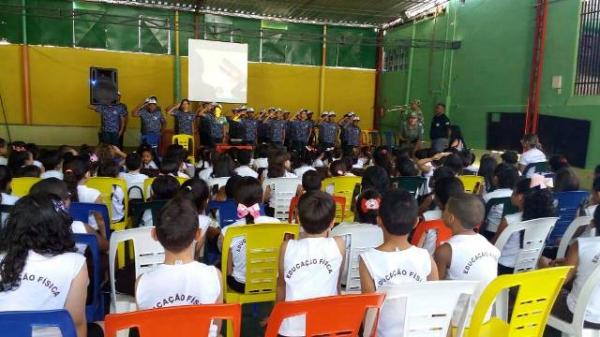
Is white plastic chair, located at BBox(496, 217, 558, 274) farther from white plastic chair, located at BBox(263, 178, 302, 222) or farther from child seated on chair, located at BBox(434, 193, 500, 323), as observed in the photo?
white plastic chair, located at BBox(263, 178, 302, 222)

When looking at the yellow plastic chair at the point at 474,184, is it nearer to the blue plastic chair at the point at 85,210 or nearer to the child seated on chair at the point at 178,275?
the blue plastic chair at the point at 85,210

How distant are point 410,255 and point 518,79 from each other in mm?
8212

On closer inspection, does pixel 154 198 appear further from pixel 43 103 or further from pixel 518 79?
pixel 43 103

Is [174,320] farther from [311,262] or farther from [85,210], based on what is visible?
[85,210]

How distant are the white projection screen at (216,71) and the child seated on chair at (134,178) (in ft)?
20.9

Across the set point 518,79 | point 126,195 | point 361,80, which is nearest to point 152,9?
point 361,80

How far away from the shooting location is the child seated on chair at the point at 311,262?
197cm

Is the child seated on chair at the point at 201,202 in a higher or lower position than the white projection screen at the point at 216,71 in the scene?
lower

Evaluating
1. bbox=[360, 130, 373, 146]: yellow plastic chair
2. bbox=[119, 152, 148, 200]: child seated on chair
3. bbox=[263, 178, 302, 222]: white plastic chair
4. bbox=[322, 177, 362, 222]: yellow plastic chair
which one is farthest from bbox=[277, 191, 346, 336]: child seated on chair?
bbox=[360, 130, 373, 146]: yellow plastic chair

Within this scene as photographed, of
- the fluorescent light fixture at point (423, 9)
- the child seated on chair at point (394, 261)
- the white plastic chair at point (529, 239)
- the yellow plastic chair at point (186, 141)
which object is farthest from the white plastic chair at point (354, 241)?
the fluorescent light fixture at point (423, 9)

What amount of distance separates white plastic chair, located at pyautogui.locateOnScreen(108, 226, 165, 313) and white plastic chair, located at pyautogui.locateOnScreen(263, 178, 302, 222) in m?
1.76

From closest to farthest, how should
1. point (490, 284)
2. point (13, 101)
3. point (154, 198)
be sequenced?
point (490, 284), point (154, 198), point (13, 101)

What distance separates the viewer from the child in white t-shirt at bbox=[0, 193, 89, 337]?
1.62 metres

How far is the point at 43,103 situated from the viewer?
1175 cm
